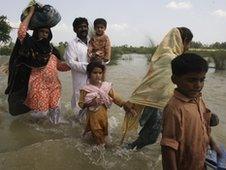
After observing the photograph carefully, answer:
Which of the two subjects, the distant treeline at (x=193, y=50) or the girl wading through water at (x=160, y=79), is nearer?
the girl wading through water at (x=160, y=79)

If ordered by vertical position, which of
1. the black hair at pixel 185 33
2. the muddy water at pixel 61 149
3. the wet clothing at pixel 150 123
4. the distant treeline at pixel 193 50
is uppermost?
the black hair at pixel 185 33

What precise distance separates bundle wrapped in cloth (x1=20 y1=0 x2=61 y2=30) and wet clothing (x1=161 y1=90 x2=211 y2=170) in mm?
4270

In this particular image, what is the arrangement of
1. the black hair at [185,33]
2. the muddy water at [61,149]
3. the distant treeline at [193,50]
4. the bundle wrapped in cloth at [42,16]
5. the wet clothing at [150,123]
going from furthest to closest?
the distant treeline at [193,50], the bundle wrapped in cloth at [42,16], the wet clothing at [150,123], the muddy water at [61,149], the black hair at [185,33]

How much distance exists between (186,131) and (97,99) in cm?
278

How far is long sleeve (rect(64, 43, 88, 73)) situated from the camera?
7.14 m

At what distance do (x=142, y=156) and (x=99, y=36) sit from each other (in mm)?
2234

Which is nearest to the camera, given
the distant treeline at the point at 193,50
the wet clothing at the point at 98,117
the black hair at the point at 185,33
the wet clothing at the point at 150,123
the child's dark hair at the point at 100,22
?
the black hair at the point at 185,33

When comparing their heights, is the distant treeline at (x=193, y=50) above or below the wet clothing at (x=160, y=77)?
below

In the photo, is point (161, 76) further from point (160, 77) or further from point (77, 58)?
point (77, 58)

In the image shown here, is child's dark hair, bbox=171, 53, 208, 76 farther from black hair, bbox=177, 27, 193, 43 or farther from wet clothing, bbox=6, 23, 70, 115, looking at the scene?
wet clothing, bbox=6, 23, 70, 115

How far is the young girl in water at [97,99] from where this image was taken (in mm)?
5883

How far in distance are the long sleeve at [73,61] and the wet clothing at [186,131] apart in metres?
3.97

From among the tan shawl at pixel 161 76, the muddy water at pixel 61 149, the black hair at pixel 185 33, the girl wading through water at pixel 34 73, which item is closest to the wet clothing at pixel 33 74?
the girl wading through water at pixel 34 73

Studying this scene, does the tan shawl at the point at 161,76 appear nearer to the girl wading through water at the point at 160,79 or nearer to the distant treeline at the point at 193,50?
the girl wading through water at the point at 160,79
